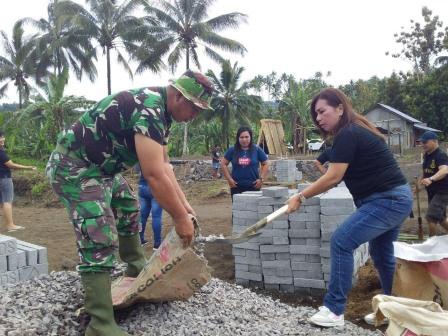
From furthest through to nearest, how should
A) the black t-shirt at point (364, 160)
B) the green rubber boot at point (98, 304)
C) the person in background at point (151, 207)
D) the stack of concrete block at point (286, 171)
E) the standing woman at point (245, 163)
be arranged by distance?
the stack of concrete block at point (286, 171)
the person in background at point (151, 207)
the standing woman at point (245, 163)
the black t-shirt at point (364, 160)
the green rubber boot at point (98, 304)

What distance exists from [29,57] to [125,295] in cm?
3766

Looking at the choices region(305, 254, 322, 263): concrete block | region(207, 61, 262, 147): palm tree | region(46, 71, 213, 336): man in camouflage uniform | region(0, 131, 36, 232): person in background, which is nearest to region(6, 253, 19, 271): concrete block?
region(46, 71, 213, 336): man in camouflage uniform

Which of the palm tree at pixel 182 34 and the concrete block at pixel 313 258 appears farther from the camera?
the palm tree at pixel 182 34

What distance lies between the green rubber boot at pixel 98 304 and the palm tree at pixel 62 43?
2822cm

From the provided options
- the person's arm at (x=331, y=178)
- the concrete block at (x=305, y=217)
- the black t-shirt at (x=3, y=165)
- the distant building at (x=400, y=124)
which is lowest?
the concrete block at (x=305, y=217)

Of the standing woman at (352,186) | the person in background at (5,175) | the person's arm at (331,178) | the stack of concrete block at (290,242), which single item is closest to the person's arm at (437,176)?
the stack of concrete block at (290,242)

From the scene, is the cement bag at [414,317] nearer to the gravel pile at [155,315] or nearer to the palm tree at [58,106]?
the gravel pile at [155,315]

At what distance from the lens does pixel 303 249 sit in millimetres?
4535

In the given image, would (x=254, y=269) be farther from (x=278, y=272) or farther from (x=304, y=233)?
(x=304, y=233)

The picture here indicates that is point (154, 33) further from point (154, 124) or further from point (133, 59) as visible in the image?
point (154, 124)

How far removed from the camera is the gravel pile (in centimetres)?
273

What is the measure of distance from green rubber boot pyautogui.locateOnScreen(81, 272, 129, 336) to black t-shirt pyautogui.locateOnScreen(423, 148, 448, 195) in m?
4.85

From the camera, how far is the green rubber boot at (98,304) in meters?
2.57

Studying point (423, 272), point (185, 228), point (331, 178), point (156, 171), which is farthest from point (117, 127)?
point (423, 272)
